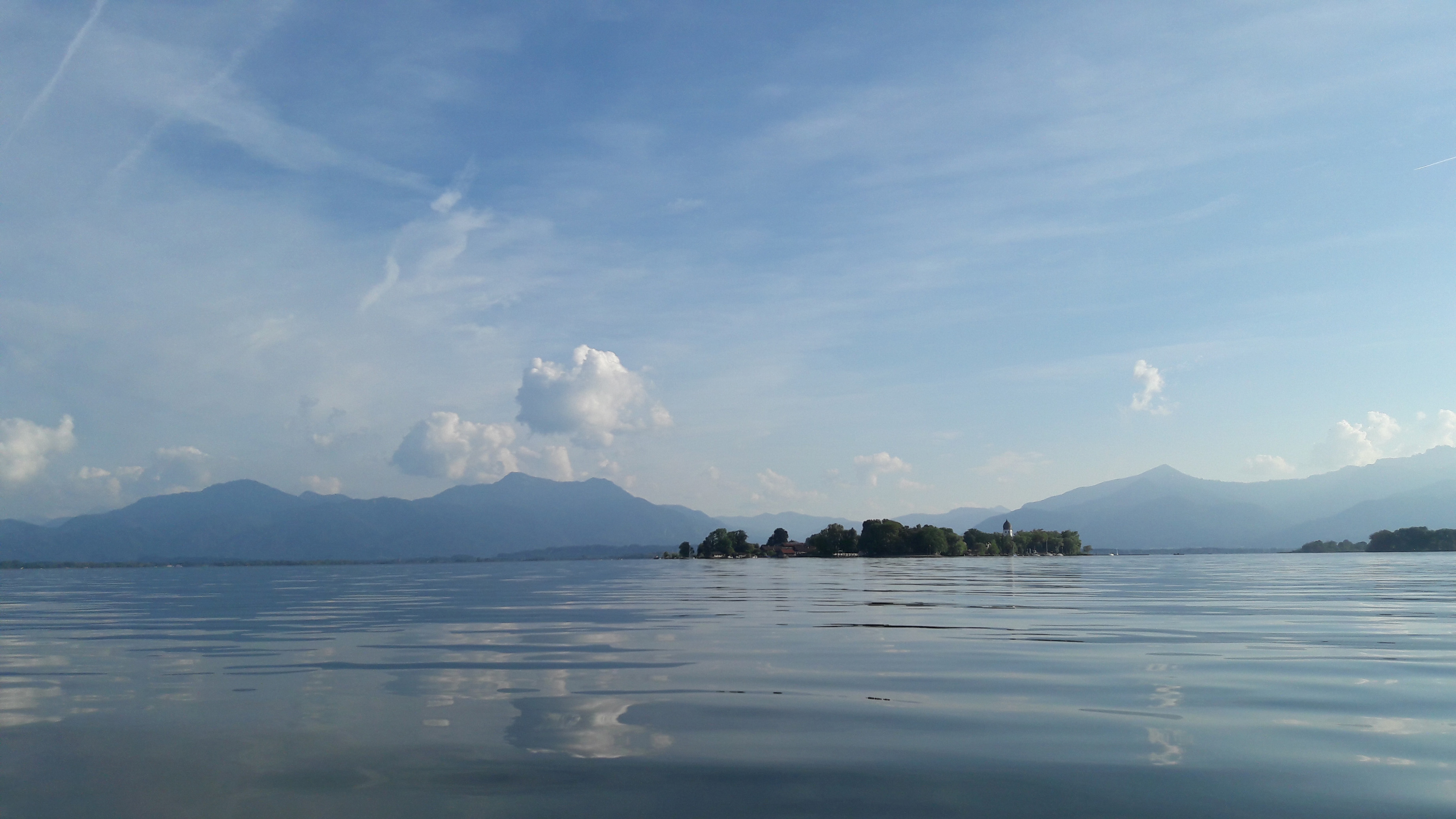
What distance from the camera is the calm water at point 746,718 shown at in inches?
367

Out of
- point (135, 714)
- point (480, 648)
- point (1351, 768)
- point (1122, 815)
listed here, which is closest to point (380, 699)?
point (135, 714)

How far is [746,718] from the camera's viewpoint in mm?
13461

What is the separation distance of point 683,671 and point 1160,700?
9.76 metres

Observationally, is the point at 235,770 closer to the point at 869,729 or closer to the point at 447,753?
the point at 447,753

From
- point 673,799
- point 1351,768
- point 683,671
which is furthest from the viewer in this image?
point 683,671

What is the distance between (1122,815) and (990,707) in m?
5.74

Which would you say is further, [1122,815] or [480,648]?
[480,648]

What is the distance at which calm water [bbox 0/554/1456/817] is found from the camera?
30.6ft

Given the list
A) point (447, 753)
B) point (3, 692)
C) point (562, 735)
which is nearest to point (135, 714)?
point (3, 692)

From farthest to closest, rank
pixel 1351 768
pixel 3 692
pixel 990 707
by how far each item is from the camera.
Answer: pixel 3 692
pixel 990 707
pixel 1351 768

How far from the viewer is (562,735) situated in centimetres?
1238

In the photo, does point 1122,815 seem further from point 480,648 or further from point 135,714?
point 480,648

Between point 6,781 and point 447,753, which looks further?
point 447,753

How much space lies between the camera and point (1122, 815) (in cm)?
834
